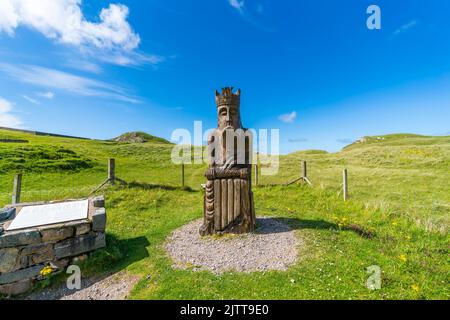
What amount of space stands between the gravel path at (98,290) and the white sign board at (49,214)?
192 centimetres

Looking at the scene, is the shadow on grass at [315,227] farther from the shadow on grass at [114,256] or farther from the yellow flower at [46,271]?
the yellow flower at [46,271]

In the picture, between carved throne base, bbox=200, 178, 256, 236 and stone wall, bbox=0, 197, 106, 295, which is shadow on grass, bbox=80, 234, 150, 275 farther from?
carved throne base, bbox=200, 178, 256, 236

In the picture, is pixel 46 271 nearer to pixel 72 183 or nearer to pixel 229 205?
pixel 229 205

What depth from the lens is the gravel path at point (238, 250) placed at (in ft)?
21.0

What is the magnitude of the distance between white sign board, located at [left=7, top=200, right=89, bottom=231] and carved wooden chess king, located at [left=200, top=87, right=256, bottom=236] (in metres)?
4.34

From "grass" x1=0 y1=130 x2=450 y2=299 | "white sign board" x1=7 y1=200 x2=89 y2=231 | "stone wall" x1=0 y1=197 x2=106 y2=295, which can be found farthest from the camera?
"white sign board" x1=7 y1=200 x2=89 y2=231

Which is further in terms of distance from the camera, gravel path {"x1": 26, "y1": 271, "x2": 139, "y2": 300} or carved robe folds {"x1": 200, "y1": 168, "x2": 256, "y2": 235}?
carved robe folds {"x1": 200, "y1": 168, "x2": 256, "y2": 235}

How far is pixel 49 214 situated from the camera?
24.4 feet

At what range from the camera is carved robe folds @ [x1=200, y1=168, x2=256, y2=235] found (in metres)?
8.48

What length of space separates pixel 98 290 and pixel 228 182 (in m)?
5.03

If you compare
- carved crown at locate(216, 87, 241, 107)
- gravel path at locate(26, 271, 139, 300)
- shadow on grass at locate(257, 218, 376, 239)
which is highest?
carved crown at locate(216, 87, 241, 107)

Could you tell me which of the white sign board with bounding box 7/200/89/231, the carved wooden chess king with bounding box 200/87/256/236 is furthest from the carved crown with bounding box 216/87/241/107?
the white sign board with bounding box 7/200/89/231

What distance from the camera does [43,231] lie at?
6.61 meters

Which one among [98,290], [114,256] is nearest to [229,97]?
[114,256]
